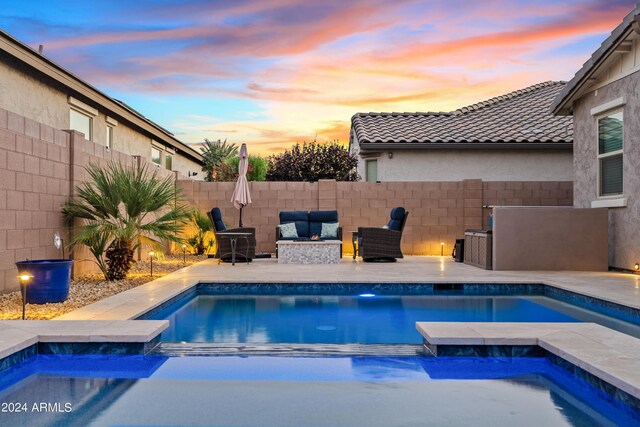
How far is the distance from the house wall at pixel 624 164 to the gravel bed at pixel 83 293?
7.85 metres

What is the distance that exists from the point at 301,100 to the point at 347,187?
6.86 meters

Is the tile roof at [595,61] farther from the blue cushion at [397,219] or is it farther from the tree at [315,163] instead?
the tree at [315,163]

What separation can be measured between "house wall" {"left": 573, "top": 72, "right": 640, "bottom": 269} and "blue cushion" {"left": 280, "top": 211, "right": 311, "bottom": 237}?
5716 mm

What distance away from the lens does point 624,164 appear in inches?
374

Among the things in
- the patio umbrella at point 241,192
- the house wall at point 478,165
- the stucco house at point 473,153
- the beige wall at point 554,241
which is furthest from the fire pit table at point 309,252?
the house wall at point 478,165

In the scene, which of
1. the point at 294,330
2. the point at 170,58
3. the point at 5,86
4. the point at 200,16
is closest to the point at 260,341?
the point at 294,330

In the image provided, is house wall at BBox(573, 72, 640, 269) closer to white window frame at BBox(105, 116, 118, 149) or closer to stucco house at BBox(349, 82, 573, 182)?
stucco house at BBox(349, 82, 573, 182)

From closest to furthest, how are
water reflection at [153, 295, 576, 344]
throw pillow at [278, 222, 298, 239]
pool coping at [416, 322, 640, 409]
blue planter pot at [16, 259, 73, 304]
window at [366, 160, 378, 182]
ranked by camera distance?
pool coping at [416, 322, 640, 409] < water reflection at [153, 295, 576, 344] < blue planter pot at [16, 259, 73, 304] < throw pillow at [278, 222, 298, 239] < window at [366, 160, 378, 182]

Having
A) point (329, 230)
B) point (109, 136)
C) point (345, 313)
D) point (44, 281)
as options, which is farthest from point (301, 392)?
point (109, 136)

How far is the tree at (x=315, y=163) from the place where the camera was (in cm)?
1763

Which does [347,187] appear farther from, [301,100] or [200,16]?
[301,100]

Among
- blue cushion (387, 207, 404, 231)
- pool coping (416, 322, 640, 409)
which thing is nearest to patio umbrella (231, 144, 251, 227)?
blue cushion (387, 207, 404, 231)

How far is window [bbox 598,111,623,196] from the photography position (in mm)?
9797

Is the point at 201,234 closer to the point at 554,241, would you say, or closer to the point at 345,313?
the point at 345,313
